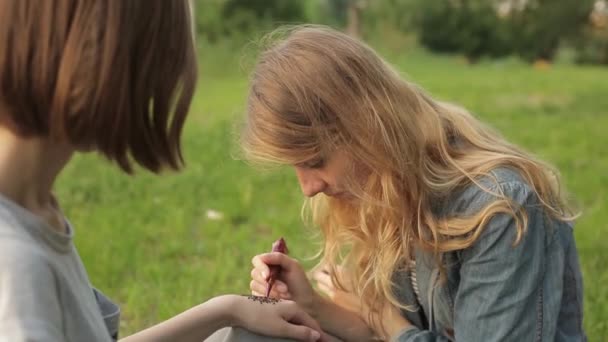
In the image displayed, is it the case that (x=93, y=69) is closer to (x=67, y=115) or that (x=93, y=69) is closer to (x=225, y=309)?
(x=67, y=115)

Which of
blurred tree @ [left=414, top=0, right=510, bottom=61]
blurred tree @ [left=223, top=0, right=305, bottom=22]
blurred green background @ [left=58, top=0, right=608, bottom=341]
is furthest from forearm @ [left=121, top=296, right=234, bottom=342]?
blurred tree @ [left=414, top=0, right=510, bottom=61]

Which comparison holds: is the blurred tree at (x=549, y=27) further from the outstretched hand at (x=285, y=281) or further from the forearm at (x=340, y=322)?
the outstretched hand at (x=285, y=281)

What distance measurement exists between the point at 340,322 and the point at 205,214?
1868 mm

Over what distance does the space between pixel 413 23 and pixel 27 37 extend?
45.4 ft

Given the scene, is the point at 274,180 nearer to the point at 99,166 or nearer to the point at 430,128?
the point at 99,166

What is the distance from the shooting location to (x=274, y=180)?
4473 mm

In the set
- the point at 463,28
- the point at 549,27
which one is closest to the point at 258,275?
the point at 463,28

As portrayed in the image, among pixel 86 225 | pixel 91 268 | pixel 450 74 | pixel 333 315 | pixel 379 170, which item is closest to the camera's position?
pixel 379 170

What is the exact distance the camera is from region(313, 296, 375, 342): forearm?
6.95 ft

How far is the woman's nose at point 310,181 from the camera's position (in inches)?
70.7

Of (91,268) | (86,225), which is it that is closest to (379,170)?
(91,268)

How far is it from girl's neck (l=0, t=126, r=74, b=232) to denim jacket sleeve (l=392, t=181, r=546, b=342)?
875 mm

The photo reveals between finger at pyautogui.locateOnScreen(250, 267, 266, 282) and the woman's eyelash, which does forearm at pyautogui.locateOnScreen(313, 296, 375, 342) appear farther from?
the woman's eyelash

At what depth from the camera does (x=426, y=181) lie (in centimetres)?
181
